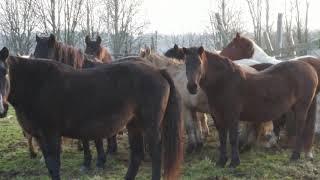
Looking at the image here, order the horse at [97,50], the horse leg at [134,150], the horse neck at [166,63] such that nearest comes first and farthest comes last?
the horse leg at [134,150]
the horse neck at [166,63]
the horse at [97,50]

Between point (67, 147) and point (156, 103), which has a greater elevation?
point (156, 103)

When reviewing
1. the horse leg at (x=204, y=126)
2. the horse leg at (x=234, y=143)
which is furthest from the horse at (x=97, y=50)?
the horse leg at (x=234, y=143)

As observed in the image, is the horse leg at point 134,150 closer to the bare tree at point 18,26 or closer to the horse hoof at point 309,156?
the horse hoof at point 309,156

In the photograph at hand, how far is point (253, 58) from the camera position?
9.53 metres

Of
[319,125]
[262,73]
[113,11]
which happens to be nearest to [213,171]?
[262,73]

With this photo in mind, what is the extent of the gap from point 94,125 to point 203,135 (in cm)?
434

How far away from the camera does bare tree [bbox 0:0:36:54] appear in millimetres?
25250

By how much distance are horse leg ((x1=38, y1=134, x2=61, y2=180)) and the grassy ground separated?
45.3 inches

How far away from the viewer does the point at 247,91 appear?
677 centimetres

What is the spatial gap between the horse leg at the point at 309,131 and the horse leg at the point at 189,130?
1870 mm

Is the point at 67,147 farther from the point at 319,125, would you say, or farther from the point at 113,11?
the point at 113,11

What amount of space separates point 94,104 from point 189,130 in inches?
135

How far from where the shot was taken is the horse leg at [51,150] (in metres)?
4.78

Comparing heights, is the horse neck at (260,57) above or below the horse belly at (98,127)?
above
